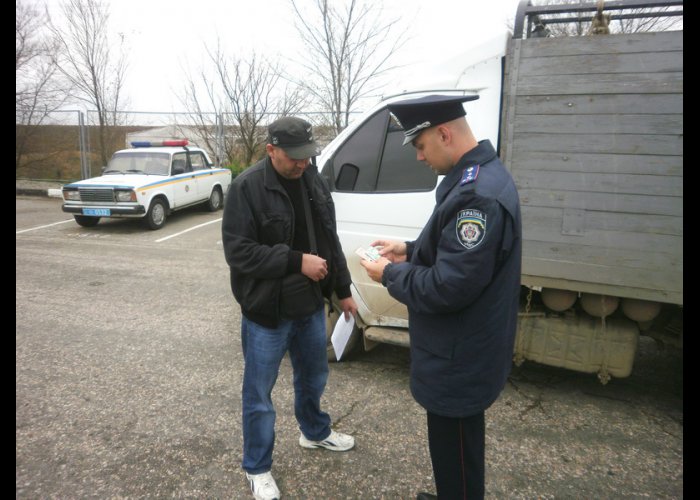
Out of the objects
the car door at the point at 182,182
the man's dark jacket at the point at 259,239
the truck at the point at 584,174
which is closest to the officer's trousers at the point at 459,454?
the man's dark jacket at the point at 259,239

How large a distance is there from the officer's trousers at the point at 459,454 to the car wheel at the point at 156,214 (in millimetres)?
9268

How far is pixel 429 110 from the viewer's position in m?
1.64

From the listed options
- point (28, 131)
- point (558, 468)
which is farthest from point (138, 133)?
point (558, 468)

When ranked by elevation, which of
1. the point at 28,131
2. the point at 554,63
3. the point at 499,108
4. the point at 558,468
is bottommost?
the point at 558,468

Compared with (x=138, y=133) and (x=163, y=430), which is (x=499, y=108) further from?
(x=138, y=133)

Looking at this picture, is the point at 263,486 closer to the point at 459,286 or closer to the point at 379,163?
the point at 459,286

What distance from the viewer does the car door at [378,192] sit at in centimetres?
328

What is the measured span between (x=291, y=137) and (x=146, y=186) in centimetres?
846

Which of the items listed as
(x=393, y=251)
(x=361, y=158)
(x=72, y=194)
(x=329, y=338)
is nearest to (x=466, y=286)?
(x=393, y=251)

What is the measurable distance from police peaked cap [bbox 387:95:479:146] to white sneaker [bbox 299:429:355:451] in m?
1.91

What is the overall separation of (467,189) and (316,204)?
3.30ft

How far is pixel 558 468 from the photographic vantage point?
2.57 m

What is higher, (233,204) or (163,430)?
(233,204)

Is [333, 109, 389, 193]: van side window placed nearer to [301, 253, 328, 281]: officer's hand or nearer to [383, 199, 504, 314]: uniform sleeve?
[301, 253, 328, 281]: officer's hand
